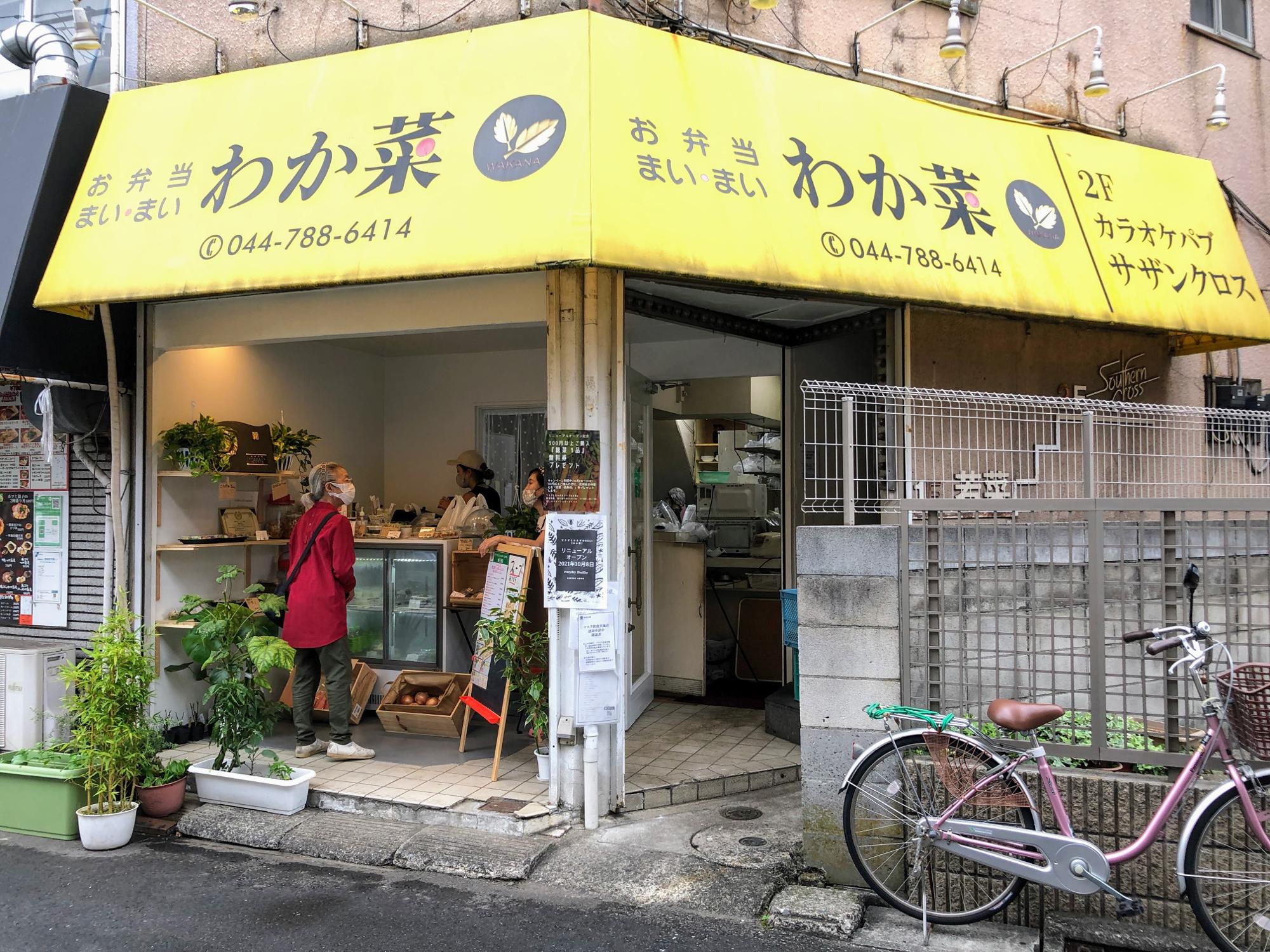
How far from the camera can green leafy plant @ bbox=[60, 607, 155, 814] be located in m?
5.32

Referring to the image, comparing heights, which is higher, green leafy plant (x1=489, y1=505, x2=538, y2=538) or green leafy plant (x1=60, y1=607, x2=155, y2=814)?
green leafy plant (x1=489, y1=505, x2=538, y2=538)

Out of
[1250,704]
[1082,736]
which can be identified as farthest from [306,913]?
[1250,704]

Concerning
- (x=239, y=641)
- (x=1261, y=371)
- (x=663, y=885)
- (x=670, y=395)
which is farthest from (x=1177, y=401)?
(x=239, y=641)

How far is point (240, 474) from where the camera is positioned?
768cm

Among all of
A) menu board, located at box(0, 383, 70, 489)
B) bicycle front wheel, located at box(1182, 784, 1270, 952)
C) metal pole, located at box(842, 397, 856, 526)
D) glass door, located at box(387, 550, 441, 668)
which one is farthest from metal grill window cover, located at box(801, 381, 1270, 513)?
menu board, located at box(0, 383, 70, 489)

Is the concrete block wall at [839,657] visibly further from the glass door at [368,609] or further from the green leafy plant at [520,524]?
the glass door at [368,609]

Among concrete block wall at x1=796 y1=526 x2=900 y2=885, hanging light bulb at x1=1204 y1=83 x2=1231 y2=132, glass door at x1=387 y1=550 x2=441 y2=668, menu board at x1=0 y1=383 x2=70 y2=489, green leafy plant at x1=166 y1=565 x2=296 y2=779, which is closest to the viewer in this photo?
concrete block wall at x1=796 y1=526 x2=900 y2=885

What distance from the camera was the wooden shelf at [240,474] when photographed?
7098mm

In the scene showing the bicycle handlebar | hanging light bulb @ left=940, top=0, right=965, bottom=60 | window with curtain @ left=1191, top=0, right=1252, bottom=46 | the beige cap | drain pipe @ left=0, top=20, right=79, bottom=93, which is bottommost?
the bicycle handlebar

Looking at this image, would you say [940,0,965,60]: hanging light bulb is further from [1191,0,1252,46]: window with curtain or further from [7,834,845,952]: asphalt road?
[7,834,845,952]: asphalt road

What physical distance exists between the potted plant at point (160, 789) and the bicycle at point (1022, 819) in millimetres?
4250

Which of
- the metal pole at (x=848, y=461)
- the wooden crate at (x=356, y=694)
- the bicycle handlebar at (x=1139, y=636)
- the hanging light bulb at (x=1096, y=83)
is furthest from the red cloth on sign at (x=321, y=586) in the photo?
the hanging light bulb at (x=1096, y=83)

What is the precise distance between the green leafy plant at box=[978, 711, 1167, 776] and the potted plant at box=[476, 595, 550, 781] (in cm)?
277

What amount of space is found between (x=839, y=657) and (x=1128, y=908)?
1.63 m
